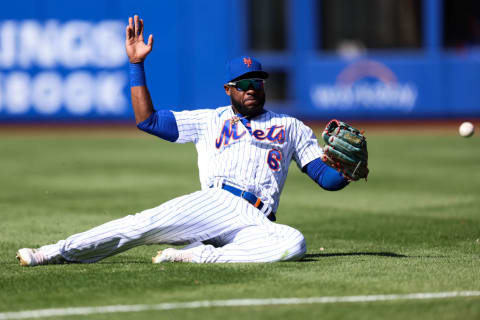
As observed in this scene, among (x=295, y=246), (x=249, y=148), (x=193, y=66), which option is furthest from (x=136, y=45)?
(x=193, y=66)

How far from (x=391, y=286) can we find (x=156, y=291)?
1303 millimetres

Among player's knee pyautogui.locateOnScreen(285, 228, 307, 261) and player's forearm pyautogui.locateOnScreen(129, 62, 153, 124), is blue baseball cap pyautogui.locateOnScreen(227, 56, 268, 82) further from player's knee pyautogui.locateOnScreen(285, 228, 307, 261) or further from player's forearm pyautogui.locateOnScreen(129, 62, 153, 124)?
player's knee pyautogui.locateOnScreen(285, 228, 307, 261)

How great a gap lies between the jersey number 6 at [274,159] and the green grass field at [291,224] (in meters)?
0.67

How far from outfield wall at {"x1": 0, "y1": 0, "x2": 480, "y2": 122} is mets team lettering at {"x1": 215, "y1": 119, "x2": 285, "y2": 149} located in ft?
54.7

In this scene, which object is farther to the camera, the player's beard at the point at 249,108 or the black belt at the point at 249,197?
the player's beard at the point at 249,108

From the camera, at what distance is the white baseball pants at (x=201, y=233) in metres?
5.55

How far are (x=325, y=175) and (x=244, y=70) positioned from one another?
2.96 ft

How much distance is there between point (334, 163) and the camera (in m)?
5.86

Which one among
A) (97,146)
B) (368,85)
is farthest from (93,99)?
(368,85)

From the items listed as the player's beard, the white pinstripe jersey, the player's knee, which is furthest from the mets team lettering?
the player's knee

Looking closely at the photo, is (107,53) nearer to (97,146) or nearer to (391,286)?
(97,146)

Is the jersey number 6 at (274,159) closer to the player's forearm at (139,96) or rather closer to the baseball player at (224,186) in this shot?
the baseball player at (224,186)

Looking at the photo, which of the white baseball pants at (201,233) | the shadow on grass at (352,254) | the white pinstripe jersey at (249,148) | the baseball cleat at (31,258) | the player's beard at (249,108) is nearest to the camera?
the white baseball pants at (201,233)

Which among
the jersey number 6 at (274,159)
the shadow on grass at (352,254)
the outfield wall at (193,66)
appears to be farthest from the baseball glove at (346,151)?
the outfield wall at (193,66)
